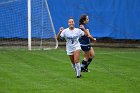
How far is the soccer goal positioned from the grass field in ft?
4.64

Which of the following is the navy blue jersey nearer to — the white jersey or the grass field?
the grass field

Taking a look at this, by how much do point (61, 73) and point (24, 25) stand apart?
28.8 ft

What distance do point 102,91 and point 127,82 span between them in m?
1.82

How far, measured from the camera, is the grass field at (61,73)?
39.8 ft

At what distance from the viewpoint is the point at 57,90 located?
38.7 ft

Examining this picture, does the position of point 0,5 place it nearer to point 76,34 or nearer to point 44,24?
point 44,24

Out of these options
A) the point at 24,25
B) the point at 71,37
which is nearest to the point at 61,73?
the point at 71,37

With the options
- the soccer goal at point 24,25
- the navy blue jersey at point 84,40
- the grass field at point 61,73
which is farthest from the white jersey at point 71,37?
the soccer goal at point 24,25

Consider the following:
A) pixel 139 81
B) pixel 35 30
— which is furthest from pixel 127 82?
pixel 35 30

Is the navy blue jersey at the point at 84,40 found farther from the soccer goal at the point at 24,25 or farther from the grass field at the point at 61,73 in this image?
the soccer goal at the point at 24,25

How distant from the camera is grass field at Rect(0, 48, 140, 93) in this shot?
12.1m

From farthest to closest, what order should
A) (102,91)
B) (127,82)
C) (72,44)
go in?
(72,44) < (127,82) < (102,91)

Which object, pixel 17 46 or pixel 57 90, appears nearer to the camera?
pixel 57 90

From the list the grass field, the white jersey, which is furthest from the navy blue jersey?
the white jersey
